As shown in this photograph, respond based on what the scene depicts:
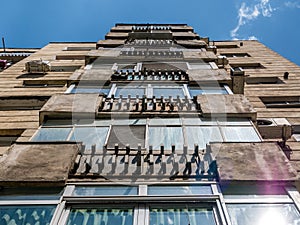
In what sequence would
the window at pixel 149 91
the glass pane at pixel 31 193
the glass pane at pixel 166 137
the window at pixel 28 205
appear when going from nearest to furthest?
the window at pixel 28 205 < the glass pane at pixel 31 193 < the glass pane at pixel 166 137 < the window at pixel 149 91

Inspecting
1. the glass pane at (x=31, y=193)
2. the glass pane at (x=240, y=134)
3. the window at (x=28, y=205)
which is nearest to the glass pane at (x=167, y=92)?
the glass pane at (x=240, y=134)

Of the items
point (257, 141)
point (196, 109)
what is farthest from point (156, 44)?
point (257, 141)

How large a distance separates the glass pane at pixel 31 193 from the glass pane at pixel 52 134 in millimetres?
1788

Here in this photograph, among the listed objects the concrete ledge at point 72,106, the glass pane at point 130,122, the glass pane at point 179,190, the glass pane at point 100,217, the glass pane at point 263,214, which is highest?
the concrete ledge at point 72,106

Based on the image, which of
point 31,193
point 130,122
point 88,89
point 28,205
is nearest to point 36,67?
point 88,89

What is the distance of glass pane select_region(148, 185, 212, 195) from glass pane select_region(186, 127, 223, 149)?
1.44 metres

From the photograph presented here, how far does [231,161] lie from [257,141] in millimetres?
1264

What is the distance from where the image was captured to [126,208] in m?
5.04

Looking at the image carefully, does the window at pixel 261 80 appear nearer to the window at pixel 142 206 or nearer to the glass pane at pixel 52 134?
the glass pane at pixel 52 134

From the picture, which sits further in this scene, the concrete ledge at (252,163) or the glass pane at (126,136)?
the glass pane at (126,136)

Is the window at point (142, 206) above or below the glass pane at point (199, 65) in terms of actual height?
below

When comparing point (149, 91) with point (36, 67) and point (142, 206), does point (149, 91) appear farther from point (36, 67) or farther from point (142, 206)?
point (36, 67)

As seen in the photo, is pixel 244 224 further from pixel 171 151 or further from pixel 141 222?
pixel 171 151

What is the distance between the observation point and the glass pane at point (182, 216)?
4781mm
